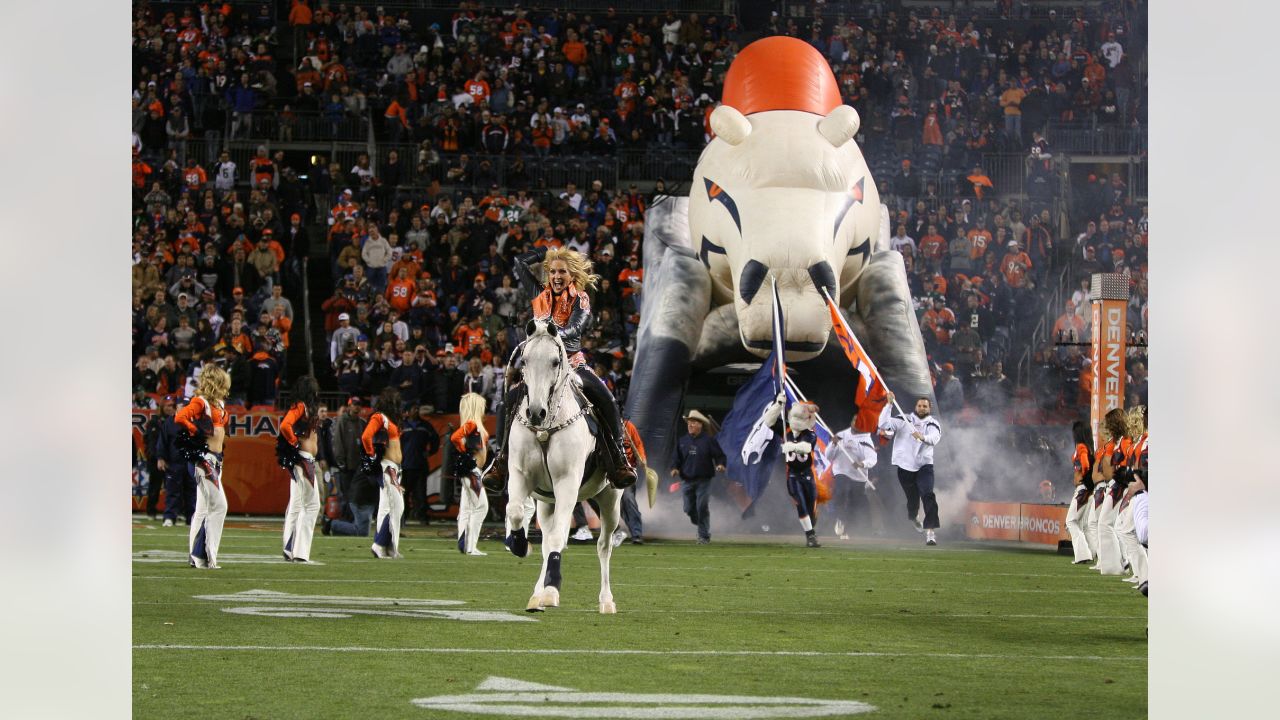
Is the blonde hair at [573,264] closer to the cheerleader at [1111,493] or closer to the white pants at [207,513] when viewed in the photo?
the white pants at [207,513]

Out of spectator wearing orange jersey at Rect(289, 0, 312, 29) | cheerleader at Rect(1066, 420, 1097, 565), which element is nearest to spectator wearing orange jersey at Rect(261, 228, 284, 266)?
spectator wearing orange jersey at Rect(289, 0, 312, 29)

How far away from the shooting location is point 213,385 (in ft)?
38.8

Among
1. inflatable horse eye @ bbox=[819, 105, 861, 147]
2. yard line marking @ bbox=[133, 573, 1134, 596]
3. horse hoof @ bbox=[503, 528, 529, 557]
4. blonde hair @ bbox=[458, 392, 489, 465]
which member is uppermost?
inflatable horse eye @ bbox=[819, 105, 861, 147]

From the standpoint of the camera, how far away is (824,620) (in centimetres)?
925

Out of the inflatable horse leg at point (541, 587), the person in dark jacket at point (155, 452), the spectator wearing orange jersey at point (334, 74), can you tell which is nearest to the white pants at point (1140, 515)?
the inflatable horse leg at point (541, 587)

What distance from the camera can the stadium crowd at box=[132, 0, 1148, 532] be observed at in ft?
58.7

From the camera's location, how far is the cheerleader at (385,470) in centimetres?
1316

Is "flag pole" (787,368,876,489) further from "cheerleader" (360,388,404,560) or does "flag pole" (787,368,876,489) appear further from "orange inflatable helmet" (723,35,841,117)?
"cheerleader" (360,388,404,560)

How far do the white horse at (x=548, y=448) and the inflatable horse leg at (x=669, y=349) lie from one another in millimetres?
6283

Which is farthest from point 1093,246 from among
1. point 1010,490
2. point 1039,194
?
point 1010,490

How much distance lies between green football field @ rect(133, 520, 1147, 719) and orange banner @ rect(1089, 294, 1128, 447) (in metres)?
1.80

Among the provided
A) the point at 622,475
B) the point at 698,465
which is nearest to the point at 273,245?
the point at 698,465

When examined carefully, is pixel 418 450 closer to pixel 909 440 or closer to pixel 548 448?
pixel 909 440
